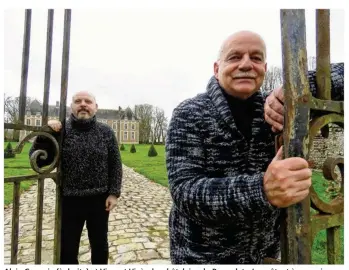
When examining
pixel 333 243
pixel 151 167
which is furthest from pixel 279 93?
pixel 151 167

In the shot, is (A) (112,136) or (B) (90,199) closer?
(B) (90,199)

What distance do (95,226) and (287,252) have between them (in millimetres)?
1736

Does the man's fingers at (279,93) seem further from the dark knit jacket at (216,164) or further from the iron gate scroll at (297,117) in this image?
the dark knit jacket at (216,164)

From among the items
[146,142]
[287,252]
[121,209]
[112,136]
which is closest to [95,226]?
[112,136]

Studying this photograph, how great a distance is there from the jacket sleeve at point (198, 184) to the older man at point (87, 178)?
4.20ft

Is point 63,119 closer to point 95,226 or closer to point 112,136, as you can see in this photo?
point 112,136

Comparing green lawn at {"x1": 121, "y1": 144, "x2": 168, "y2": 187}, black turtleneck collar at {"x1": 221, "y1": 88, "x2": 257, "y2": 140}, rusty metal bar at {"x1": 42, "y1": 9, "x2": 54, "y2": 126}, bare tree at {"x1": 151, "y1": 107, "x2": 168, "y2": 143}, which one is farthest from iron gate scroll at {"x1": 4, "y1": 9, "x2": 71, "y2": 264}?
bare tree at {"x1": 151, "y1": 107, "x2": 168, "y2": 143}

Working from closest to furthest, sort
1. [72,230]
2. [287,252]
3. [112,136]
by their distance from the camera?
[287,252] → [72,230] → [112,136]

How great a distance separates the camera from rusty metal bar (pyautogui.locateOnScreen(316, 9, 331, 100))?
2.41 feet

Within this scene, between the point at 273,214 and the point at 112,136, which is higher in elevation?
the point at 112,136

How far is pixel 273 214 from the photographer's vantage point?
0.96 m

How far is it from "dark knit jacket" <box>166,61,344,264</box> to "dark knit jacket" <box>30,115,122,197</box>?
3.85 feet

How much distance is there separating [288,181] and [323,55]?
377mm

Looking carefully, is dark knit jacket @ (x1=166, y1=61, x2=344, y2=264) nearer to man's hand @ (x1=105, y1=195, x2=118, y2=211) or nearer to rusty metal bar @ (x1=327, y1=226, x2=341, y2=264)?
rusty metal bar @ (x1=327, y1=226, x2=341, y2=264)
